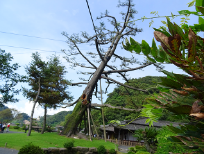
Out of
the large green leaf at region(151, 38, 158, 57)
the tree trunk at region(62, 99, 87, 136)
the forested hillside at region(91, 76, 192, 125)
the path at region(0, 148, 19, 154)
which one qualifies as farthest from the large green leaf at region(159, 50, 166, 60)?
the tree trunk at region(62, 99, 87, 136)

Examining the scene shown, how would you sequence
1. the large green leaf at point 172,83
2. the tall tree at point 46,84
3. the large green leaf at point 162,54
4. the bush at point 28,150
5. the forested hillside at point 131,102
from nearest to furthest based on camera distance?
1. the large green leaf at point 172,83
2. the large green leaf at point 162,54
3. the forested hillside at point 131,102
4. the bush at point 28,150
5. the tall tree at point 46,84

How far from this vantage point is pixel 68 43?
31.0ft

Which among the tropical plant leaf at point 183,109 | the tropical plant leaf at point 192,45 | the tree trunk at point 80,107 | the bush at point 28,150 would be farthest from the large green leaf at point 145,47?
the tree trunk at point 80,107

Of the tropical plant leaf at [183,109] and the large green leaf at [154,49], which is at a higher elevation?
the large green leaf at [154,49]

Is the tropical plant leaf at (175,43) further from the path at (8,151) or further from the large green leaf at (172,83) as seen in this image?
the path at (8,151)

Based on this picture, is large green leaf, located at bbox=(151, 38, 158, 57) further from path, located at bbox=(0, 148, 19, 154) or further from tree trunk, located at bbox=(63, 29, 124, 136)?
tree trunk, located at bbox=(63, 29, 124, 136)

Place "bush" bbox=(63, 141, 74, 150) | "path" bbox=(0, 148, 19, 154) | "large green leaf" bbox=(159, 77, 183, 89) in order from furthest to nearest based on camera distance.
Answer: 1. "bush" bbox=(63, 141, 74, 150)
2. "path" bbox=(0, 148, 19, 154)
3. "large green leaf" bbox=(159, 77, 183, 89)

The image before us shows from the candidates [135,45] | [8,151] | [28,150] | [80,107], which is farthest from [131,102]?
[135,45]

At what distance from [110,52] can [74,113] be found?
4.65 m

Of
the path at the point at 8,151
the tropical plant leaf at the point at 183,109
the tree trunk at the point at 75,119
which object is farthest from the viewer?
the tree trunk at the point at 75,119

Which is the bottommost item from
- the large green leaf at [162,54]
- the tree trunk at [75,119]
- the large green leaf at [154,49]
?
the tree trunk at [75,119]

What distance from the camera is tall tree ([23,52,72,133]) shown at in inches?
487

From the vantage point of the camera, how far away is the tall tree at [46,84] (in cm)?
1237

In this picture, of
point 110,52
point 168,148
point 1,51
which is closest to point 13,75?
point 1,51
